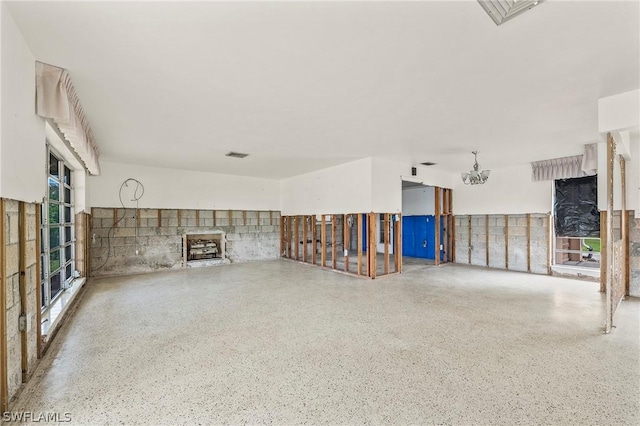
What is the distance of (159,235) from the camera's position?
7.27 meters

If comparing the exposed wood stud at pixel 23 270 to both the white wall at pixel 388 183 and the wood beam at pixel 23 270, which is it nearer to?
the wood beam at pixel 23 270

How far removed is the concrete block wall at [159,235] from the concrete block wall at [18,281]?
15.6 ft

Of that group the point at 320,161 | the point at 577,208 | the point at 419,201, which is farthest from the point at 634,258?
the point at 320,161

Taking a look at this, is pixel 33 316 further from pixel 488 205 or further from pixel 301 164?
pixel 488 205

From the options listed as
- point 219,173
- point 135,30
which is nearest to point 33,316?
point 135,30

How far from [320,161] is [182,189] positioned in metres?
3.91

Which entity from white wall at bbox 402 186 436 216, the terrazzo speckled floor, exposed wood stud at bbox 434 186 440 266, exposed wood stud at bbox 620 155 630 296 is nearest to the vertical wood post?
the terrazzo speckled floor

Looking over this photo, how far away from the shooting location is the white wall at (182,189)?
21.8 feet

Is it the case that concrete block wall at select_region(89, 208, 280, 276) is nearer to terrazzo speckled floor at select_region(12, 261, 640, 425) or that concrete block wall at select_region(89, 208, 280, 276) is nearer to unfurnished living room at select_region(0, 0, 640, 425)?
unfurnished living room at select_region(0, 0, 640, 425)

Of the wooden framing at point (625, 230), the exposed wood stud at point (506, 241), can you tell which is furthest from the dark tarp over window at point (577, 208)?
the wooden framing at point (625, 230)

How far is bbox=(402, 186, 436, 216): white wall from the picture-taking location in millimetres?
9220

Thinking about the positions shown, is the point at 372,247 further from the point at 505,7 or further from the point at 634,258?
the point at 505,7

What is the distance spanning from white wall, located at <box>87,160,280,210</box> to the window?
1048 mm

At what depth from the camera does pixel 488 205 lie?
7.59m
